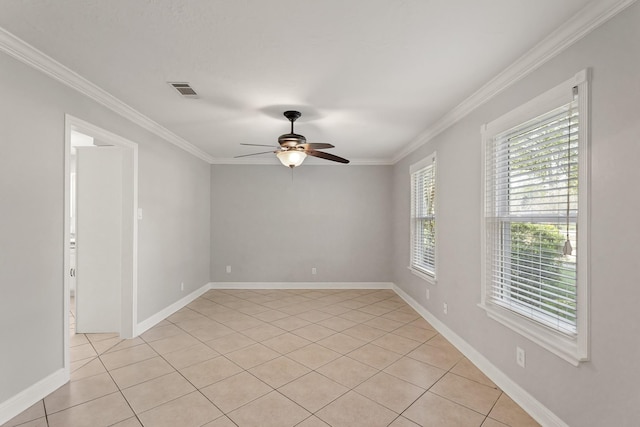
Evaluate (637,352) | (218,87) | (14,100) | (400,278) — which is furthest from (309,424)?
(400,278)

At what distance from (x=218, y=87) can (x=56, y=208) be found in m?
1.65

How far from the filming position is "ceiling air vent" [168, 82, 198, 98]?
2.74 m

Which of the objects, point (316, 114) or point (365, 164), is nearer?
point (316, 114)

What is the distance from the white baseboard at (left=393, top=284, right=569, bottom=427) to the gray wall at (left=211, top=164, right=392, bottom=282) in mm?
2379

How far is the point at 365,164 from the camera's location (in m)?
6.19

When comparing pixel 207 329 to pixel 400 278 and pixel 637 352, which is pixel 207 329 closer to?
pixel 400 278

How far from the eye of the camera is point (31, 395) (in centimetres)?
224

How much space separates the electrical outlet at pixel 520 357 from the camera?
90.6 inches

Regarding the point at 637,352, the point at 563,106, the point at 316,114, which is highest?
the point at 316,114

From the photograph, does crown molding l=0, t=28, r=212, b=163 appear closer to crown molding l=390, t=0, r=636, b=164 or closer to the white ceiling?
the white ceiling

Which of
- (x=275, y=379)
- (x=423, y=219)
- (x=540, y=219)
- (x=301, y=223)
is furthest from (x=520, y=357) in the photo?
(x=301, y=223)

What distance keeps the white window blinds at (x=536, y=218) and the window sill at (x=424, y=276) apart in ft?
4.19

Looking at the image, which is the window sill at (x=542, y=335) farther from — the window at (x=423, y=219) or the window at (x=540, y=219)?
the window at (x=423, y=219)

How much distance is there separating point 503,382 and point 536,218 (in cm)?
136
